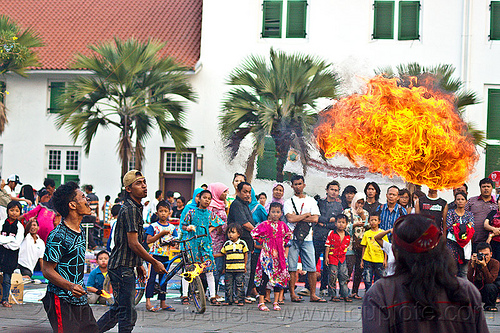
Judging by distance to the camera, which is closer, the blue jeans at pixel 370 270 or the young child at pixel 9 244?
the young child at pixel 9 244

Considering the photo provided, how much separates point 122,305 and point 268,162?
1443cm

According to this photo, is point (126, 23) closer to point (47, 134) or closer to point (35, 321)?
point (47, 134)

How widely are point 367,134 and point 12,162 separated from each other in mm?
18682

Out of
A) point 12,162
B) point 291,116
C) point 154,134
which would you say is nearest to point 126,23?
point 154,134

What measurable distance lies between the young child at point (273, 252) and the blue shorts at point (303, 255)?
43 cm

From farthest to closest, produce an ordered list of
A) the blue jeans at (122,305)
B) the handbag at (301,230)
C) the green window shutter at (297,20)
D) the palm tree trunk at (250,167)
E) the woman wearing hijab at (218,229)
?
the green window shutter at (297,20) → the palm tree trunk at (250,167) → the handbag at (301,230) → the woman wearing hijab at (218,229) → the blue jeans at (122,305)

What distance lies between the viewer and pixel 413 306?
118 inches

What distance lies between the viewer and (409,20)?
23656 millimetres

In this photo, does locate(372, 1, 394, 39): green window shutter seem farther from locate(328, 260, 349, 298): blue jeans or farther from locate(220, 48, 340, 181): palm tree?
locate(328, 260, 349, 298): blue jeans

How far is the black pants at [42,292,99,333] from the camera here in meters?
5.20

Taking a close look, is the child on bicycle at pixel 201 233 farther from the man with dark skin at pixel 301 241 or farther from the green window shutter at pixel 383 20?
the green window shutter at pixel 383 20

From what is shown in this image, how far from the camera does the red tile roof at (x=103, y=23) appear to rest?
25391 millimetres

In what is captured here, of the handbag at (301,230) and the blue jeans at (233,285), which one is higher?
the handbag at (301,230)

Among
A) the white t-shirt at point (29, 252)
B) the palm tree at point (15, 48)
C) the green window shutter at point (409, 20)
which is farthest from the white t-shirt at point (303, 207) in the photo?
the green window shutter at point (409, 20)
